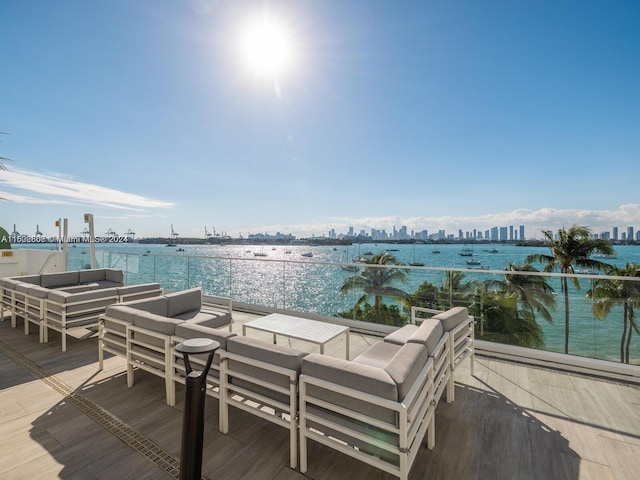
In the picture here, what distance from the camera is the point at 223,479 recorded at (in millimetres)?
1809

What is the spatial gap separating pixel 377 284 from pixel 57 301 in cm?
474

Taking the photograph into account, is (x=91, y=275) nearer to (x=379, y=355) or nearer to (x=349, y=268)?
(x=349, y=268)

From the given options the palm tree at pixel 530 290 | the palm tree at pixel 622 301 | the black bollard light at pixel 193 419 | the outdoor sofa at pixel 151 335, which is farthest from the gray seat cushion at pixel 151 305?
the palm tree at pixel 622 301

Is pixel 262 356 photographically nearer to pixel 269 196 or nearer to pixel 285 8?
pixel 285 8

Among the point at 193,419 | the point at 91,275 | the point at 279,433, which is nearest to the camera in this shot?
the point at 193,419

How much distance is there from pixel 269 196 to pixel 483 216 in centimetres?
2015

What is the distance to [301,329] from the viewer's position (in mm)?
3570

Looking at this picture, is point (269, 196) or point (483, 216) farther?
point (483, 216)

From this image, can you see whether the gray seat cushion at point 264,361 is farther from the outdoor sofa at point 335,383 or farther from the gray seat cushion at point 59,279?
→ the gray seat cushion at point 59,279

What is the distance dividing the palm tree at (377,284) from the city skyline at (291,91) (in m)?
4.59

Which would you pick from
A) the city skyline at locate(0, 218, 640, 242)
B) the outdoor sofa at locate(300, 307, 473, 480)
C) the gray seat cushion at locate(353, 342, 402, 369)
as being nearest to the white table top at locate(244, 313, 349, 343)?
the gray seat cushion at locate(353, 342, 402, 369)

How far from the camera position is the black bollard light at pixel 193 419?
1.54 m

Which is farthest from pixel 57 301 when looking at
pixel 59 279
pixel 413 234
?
pixel 413 234

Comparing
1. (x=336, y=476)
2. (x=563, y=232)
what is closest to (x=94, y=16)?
(x=336, y=476)
